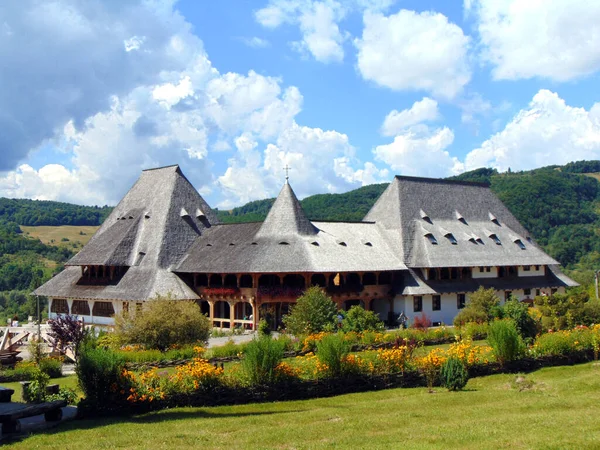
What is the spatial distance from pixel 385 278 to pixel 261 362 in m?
30.4

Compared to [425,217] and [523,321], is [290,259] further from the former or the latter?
[523,321]

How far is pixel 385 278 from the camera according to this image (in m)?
48.5

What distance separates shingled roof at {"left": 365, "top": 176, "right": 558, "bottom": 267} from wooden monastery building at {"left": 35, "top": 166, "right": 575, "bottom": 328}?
4.4 inches

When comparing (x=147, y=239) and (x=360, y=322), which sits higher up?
(x=147, y=239)

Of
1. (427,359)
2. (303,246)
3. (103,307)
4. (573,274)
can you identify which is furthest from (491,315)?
(573,274)

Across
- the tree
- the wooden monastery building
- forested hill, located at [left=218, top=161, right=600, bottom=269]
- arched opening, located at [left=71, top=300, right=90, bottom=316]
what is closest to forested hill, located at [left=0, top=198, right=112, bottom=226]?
forested hill, located at [left=218, top=161, right=600, bottom=269]

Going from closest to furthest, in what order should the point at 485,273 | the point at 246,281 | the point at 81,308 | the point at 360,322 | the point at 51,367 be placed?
the point at 51,367, the point at 360,322, the point at 246,281, the point at 81,308, the point at 485,273

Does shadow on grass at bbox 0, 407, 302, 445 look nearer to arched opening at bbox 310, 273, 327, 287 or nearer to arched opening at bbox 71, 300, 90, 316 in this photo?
arched opening at bbox 310, 273, 327, 287

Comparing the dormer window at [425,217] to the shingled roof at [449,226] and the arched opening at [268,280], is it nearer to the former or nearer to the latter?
the shingled roof at [449,226]

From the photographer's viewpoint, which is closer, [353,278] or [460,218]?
[353,278]

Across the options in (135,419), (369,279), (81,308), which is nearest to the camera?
(135,419)

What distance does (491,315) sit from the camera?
37.9m

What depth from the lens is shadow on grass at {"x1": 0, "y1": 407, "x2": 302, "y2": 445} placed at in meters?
14.8

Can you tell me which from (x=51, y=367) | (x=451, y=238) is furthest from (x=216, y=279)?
(x=51, y=367)
